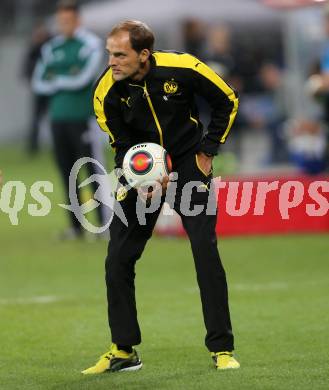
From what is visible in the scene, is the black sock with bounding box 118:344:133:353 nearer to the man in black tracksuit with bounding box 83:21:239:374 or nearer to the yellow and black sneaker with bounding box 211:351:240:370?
the man in black tracksuit with bounding box 83:21:239:374

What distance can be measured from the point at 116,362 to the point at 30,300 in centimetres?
289

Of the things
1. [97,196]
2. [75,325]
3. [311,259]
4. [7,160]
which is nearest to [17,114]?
[7,160]

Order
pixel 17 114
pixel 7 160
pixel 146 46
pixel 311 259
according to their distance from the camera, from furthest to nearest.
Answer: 1. pixel 17 114
2. pixel 7 160
3. pixel 311 259
4. pixel 146 46

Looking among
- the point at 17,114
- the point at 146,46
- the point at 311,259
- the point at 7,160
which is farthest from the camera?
the point at 17,114

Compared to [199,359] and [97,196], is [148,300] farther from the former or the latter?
[97,196]

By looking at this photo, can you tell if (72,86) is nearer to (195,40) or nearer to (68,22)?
(68,22)

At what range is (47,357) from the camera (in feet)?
24.3

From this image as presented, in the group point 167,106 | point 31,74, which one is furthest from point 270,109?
point 167,106

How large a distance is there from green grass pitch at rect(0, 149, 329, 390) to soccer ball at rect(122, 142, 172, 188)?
1.11m

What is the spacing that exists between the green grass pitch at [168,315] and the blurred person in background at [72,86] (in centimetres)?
108

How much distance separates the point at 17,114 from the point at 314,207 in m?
17.8

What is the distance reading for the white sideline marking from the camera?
31.4 ft

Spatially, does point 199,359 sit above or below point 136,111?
below

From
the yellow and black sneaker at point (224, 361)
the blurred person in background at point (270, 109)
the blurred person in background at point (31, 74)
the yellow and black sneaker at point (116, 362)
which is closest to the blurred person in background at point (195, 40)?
the blurred person in background at point (270, 109)
